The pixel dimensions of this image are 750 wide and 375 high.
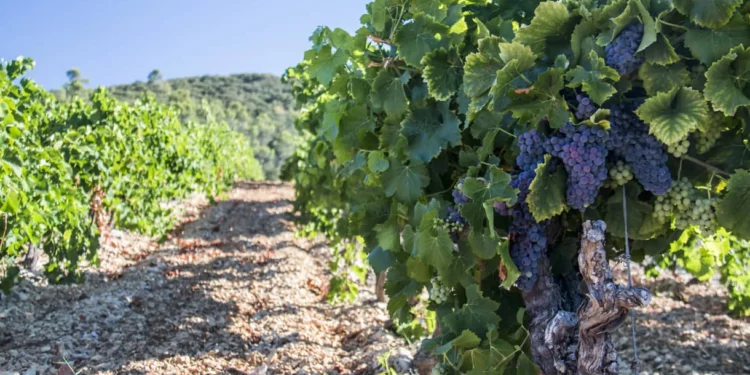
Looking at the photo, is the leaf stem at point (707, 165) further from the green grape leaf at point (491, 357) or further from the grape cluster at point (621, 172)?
the green grape leaf at point (491, 357)

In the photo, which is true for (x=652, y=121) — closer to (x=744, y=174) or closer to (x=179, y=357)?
(x=744, y=174)

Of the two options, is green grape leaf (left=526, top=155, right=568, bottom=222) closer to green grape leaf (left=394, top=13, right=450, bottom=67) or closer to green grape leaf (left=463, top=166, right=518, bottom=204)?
A: green grape leaf (left=463, top=166, right=518, bottom=204)

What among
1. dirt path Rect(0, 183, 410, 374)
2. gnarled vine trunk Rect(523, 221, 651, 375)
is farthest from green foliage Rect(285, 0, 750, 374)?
dirt path Rect(0, 183, 410, 374)

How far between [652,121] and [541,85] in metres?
0.35

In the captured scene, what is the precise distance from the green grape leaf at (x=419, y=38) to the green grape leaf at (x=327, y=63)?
35cm

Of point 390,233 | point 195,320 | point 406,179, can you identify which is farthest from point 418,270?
point 195,320

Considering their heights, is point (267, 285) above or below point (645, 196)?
below

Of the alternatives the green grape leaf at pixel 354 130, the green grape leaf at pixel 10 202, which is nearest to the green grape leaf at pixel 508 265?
the green grape leaf at pixel 354 130

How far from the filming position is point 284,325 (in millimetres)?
6234

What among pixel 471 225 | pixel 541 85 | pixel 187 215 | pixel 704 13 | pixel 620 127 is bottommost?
pixel 187 215

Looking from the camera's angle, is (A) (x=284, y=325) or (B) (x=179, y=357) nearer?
(B) (x=179, y=357)

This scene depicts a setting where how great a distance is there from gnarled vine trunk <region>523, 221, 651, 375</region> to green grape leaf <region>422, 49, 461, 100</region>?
791mm

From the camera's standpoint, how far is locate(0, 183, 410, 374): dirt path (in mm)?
4984

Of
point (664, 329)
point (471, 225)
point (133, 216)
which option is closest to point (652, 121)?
point (471, 225)
